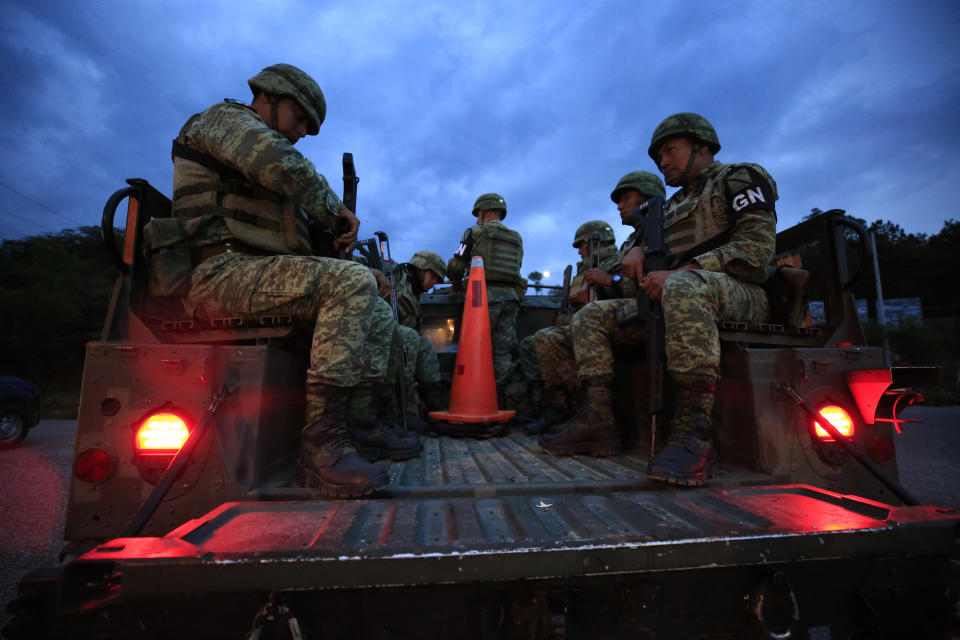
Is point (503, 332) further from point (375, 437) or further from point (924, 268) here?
point (924, 268)

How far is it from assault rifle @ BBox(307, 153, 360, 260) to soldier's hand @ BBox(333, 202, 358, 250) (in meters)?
0.02

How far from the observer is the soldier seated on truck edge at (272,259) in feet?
6.36

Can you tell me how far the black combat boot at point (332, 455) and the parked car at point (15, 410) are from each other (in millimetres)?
7616

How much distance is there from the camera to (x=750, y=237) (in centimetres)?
246

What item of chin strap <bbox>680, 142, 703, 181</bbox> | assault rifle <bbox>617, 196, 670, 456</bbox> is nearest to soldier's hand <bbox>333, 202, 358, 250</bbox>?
assault rifle <bbox>617, 196, 670, 456</bbox>

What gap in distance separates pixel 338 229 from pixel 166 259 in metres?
0.89

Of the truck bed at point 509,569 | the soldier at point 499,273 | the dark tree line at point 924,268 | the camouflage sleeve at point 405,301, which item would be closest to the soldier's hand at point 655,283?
the truck bed at point 509,569

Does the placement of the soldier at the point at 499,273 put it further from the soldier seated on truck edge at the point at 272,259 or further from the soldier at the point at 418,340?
the soldier seated on truck edge at the point at 272,259

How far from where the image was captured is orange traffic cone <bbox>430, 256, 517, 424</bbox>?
11.7 feet

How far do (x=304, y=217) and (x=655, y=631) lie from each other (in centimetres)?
251

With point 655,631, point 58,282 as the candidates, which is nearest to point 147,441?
point 655,631

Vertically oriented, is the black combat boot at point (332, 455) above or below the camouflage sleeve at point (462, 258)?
below

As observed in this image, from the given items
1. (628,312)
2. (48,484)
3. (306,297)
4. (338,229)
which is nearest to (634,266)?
(628,312)

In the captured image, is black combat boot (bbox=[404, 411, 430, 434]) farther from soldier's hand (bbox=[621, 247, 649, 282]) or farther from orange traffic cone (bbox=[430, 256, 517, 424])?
soldier's hand (bbox=[621, 247, 649, 282])
